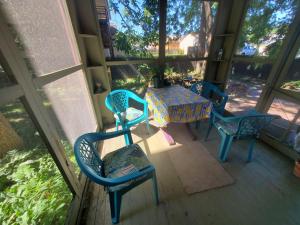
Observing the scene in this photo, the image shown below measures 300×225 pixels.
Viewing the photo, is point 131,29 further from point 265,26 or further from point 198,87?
point 265,26

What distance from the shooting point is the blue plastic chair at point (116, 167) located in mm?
948

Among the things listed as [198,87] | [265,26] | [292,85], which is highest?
[265,26]

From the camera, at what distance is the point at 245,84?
2420 millimetres

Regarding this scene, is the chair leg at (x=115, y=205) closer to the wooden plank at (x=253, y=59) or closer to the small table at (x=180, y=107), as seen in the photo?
the small table at (x=180, y=107)

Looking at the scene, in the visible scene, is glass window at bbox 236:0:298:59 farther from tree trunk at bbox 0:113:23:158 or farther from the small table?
tree trunk at bbox 0:113:23:158

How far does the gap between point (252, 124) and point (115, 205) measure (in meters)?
1.64

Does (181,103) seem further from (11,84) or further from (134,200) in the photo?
(11,84)

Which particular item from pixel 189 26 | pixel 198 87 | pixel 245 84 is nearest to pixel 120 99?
pixel 198 87

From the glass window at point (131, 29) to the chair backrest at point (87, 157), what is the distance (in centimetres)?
166

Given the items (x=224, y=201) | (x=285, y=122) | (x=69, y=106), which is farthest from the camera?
(x=285, y=122)

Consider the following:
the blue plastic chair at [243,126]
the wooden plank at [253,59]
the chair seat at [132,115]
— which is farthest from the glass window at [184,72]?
the blue plastic chair at [243,126]

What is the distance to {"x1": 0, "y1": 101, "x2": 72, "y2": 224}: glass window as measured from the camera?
Result: 2.34 ft

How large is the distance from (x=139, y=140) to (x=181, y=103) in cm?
99

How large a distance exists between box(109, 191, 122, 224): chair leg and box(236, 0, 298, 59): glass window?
256 cm
